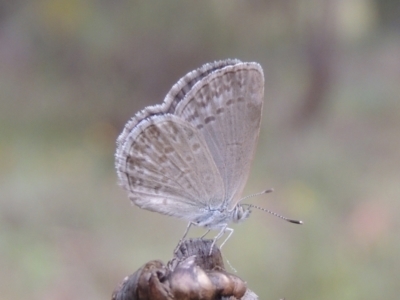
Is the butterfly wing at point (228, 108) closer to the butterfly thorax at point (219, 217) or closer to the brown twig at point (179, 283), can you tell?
the butterfly thorax at point (219, 217)

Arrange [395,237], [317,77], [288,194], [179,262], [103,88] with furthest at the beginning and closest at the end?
[317,77] < [103,88] < [288,194] < [395,237] < [179,262]

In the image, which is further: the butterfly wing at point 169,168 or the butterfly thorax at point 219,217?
the butterfly thorax at point 219,217

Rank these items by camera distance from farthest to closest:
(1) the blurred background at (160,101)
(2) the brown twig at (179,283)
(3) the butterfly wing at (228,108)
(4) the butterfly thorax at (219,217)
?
(1) the blurred background at (160,101)
(4) the butterfly thorax at (219,217)
(3) the butterfly wing at (228,108)
(2) the brown twig at (179,283)

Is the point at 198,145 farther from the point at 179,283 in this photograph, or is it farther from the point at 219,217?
the point at 179,283

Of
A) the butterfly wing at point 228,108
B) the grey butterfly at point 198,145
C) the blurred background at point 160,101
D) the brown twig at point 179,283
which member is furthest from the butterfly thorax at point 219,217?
the blurred background at point 160,101

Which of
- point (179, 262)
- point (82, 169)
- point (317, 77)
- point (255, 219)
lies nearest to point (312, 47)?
point (317, 77)

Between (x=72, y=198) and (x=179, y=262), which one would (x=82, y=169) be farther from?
(x=179, y=262)

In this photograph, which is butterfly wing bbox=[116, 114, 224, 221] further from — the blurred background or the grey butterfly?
the blurred background

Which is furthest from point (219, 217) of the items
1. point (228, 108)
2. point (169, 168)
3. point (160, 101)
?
point (160, 101)
